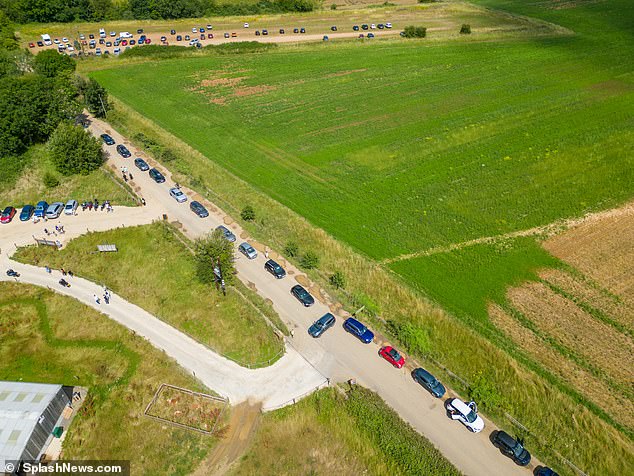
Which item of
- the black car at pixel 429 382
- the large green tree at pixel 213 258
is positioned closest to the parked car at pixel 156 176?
the large green tree at pixel 213 258

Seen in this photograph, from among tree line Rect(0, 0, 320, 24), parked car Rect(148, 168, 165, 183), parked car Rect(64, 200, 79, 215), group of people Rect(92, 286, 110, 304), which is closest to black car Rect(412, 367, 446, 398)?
group of people Rect(92, 286, 110, 304)

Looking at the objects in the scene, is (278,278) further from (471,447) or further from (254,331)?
(471,447)

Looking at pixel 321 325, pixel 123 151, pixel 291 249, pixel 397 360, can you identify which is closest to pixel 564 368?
pixel 397 360

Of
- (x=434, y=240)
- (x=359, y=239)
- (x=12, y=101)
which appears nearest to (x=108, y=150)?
(x=12, y=101)

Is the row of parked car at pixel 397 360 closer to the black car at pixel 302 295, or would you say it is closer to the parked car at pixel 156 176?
the black car at pixel 302 295

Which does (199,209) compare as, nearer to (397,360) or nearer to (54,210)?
(54,210)

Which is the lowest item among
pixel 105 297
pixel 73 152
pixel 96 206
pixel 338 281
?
pixel 105 297
